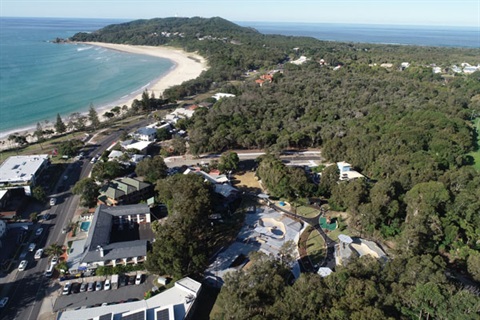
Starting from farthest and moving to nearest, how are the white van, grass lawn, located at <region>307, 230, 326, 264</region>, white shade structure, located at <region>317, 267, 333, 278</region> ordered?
grass lawn, located at <region>307, 230, 326, 264</region>, the white van, white shade structure, located at <region>317, 267, 333, 278</region>

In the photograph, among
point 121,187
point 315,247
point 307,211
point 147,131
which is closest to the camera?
point 315,247

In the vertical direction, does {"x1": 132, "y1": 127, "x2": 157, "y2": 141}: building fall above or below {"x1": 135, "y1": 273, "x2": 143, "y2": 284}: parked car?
above

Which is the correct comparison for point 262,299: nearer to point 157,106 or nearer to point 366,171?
point 366,171

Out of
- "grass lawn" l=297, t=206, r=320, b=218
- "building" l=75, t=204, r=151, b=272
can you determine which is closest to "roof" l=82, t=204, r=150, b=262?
"building" l=75, t=204, r=151, b=272

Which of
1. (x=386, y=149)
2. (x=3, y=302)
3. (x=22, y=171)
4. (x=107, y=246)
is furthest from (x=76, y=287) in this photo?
(x=386, y=149)

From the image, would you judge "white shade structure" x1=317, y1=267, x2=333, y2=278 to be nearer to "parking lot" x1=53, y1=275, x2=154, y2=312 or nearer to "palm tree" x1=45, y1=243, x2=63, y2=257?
"parking lot" x1=53, y1=275, x2=154, y2=312

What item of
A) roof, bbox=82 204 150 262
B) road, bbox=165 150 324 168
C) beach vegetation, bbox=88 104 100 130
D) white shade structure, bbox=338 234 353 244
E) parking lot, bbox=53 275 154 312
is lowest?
parking lot, bbox=53 275 154 312

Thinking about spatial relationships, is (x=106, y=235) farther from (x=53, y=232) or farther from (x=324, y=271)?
(x=324, y=271)
